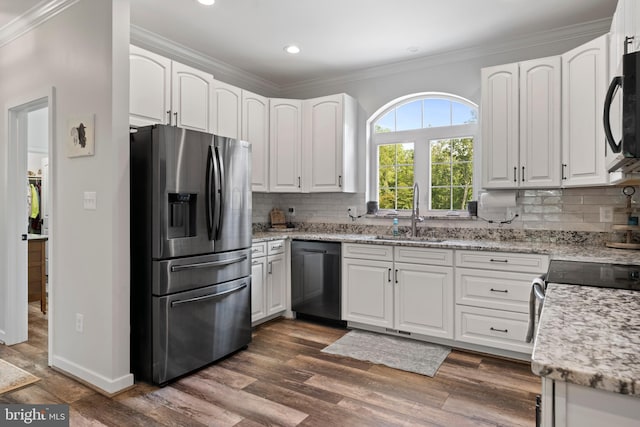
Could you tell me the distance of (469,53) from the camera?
3.79 meters

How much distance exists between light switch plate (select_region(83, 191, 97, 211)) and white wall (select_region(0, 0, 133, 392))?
0.03 metres

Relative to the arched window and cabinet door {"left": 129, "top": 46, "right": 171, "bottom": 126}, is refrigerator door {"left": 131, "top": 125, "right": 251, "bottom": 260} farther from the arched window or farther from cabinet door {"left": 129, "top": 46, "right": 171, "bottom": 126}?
the arched window


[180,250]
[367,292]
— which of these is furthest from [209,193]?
[367,292]

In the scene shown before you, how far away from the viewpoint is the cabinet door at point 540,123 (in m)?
3.10

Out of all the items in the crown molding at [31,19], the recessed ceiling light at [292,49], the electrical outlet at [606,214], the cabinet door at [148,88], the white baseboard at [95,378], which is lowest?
the white baseboard at [95,378]

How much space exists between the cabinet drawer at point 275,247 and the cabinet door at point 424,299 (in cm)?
122

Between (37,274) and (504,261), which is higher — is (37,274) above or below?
below

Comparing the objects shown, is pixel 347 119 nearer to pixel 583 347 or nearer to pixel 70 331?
pixel 70 331

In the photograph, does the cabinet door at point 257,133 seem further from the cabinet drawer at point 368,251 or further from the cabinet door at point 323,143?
the cabinet drawer at point 368,251

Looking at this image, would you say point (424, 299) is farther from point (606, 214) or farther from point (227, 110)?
point (227, 110)

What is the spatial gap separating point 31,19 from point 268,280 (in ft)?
9.39

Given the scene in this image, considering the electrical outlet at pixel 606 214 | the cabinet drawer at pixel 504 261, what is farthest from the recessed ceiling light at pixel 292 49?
the electrical outlet at pixel 606 214

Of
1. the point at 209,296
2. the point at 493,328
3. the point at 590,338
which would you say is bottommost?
the point at 493,328

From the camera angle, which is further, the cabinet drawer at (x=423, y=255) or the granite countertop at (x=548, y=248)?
the cabinet drawer at (x=423, y=255)
